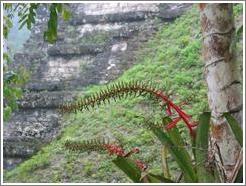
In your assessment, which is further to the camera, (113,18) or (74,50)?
(113,18)

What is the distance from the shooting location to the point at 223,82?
5.02ft

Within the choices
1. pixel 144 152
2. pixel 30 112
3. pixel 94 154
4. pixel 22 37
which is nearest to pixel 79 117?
pixel 30 112

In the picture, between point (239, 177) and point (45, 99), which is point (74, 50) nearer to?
point (45, 99)

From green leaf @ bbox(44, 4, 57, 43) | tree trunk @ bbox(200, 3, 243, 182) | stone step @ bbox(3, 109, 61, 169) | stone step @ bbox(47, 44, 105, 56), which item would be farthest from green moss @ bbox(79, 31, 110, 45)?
tree trunk @ bbox(200, 3, 243, 182)

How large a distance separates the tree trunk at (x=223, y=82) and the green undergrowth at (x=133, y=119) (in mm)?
1026

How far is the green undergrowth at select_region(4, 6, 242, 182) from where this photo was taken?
3.41 m

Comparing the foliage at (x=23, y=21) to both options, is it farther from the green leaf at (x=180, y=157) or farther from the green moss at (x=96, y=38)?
the green moss at (x=96, y=38)

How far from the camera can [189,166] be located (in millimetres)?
1517

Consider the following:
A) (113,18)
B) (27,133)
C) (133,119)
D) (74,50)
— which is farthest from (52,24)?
(113,18)

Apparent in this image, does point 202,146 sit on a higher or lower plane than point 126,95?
lower

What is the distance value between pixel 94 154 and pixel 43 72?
2.18m

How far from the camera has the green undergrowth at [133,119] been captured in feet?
11.2

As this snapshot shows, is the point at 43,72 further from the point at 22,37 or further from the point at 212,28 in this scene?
the point at 22,37

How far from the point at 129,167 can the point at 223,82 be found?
1.21 ft
